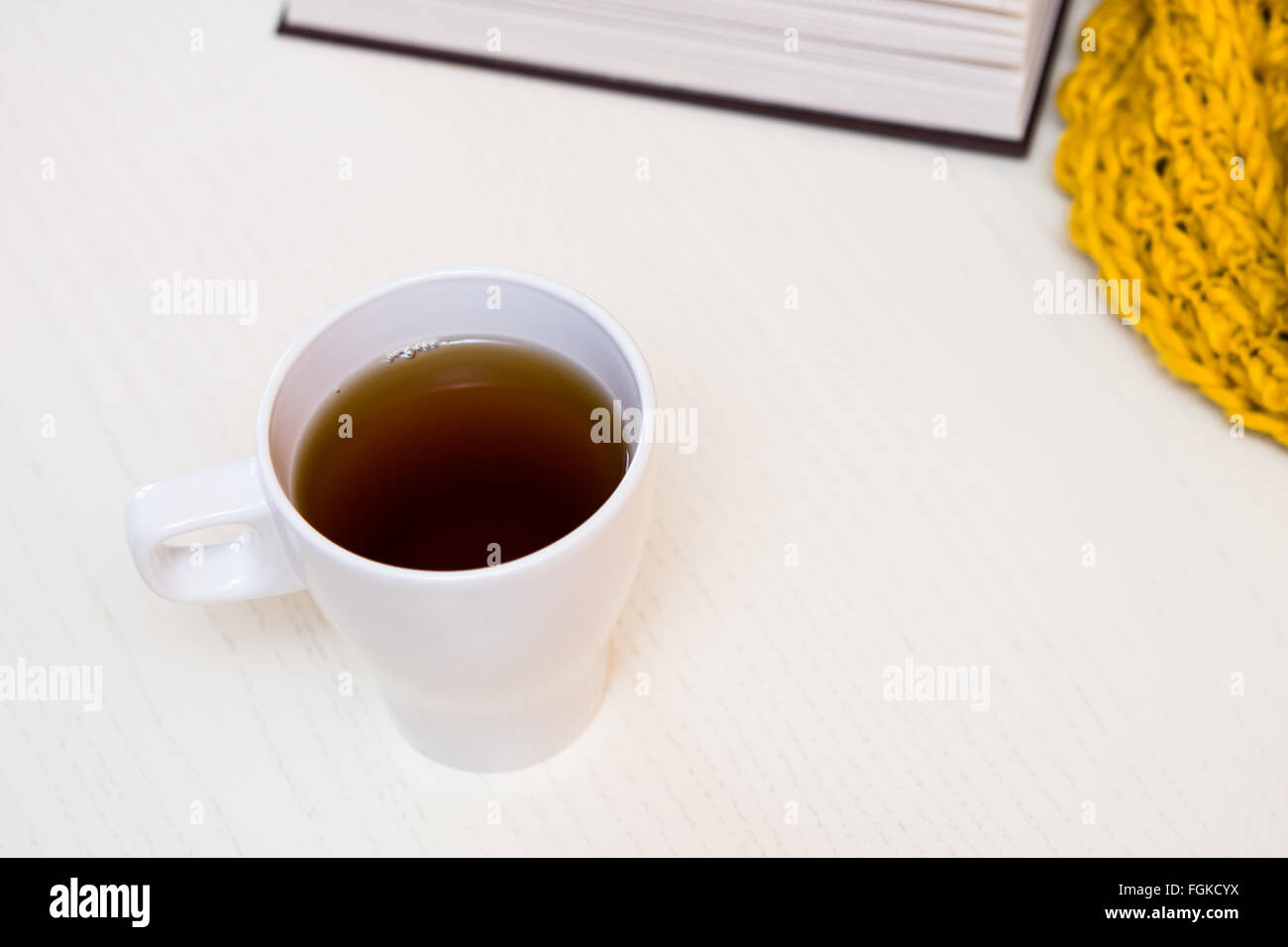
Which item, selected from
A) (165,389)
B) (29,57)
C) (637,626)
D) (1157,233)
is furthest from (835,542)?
(29,57)

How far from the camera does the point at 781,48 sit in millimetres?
646

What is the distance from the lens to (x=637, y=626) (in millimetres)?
526

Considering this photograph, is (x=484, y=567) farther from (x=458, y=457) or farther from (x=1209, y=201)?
(x=1209, y=201)

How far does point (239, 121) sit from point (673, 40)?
0.23 metres

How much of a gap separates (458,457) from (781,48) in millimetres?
293

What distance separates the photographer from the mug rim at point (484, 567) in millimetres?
375

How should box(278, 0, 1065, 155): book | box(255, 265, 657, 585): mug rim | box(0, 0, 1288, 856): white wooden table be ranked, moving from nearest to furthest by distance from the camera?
box(255, 265, 657, 585): mug rim → box(0, 0, 1288, 856): white wooden table → box(278, 0, 1065, 155): book

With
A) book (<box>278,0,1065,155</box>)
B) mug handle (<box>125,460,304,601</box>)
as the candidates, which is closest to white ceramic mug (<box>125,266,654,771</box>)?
mug handle (<box>125,460,304,601</box>)

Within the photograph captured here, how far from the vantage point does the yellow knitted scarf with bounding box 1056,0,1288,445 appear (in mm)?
555

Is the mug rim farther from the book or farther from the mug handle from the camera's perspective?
the book

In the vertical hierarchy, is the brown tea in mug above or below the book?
below

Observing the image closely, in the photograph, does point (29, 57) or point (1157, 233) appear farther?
point (29, 57)

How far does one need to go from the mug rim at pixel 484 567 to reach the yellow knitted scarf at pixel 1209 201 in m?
0.27
